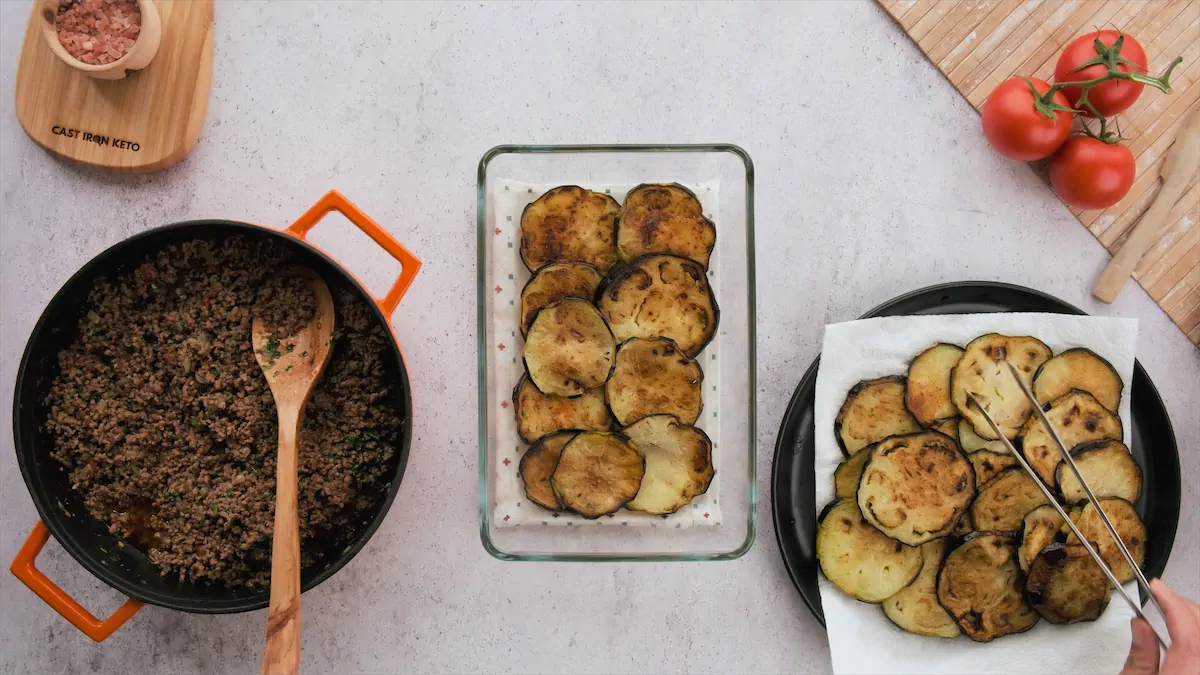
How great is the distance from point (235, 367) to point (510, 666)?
0.72 m

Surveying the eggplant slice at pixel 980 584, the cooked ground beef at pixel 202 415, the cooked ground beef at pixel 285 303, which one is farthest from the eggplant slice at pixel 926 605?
the cooked ground beef at pixel 285 303

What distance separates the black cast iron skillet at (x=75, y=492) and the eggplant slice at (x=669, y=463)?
360 mm

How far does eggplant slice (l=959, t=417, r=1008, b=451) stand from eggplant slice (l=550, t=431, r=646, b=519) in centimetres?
57

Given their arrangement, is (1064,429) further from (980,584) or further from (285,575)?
(285,575)

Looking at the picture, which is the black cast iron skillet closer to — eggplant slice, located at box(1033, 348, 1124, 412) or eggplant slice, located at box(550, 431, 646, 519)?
eggplant slice, located at box(550, 431, 646, 519)

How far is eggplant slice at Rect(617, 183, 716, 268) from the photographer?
1.30m

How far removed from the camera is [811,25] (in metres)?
1.60

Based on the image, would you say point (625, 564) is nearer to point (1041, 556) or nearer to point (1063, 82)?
point (1041, 556)

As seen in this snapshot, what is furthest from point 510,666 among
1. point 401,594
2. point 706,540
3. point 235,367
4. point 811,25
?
point 811,25

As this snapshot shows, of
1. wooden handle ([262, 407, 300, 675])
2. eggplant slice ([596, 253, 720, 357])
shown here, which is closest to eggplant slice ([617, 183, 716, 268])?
eggplant slice ([596, 253, 720, 357])

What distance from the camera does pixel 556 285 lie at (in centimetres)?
129

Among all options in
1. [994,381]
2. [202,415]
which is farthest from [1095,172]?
[202,415]

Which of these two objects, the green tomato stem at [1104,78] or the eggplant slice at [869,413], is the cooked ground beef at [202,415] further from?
the green tomato stem at [1104,78]

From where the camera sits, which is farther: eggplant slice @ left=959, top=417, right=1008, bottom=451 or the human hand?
eggplant slice @ left=959, top=417, right=1008, bottom=451
